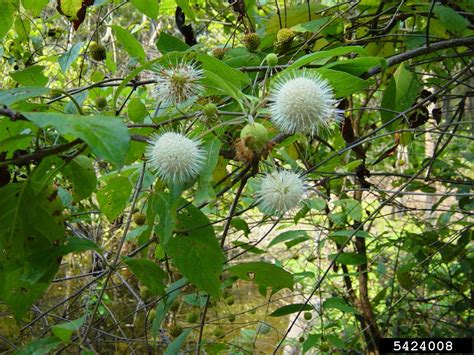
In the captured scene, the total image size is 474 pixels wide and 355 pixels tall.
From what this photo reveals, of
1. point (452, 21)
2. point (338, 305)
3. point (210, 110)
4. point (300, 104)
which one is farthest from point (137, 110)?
point (338, 305)

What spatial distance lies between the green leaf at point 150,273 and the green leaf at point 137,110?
0.32m

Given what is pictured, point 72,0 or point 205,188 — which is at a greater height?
point 72,0

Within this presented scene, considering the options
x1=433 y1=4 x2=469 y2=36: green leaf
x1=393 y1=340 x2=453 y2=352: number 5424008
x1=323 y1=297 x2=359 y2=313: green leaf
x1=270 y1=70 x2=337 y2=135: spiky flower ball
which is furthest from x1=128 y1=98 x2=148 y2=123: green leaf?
x1=393 y1=340 x2=453 y2=352: number 5424008

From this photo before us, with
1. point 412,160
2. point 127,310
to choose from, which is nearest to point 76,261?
point 127,310

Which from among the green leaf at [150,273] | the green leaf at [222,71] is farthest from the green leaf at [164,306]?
the green leaf at [222,71]

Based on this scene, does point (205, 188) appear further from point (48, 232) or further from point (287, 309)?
point (287, 309)

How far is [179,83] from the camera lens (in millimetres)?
1014

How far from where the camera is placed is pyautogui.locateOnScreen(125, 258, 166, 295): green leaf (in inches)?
45.3

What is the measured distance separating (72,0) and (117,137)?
846 millimetres

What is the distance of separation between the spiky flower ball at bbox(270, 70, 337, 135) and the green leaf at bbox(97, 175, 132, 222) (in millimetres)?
449

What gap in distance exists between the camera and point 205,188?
0.90 meters

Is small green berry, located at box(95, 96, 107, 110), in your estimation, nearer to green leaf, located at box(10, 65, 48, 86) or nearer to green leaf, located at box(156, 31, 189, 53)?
green leaf, located at box(10, 65, 48, 86)

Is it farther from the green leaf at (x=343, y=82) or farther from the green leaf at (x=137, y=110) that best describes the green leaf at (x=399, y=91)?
the green leaf at (x=137, y=110)

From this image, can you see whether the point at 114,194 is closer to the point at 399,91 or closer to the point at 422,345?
the point at 399,91
